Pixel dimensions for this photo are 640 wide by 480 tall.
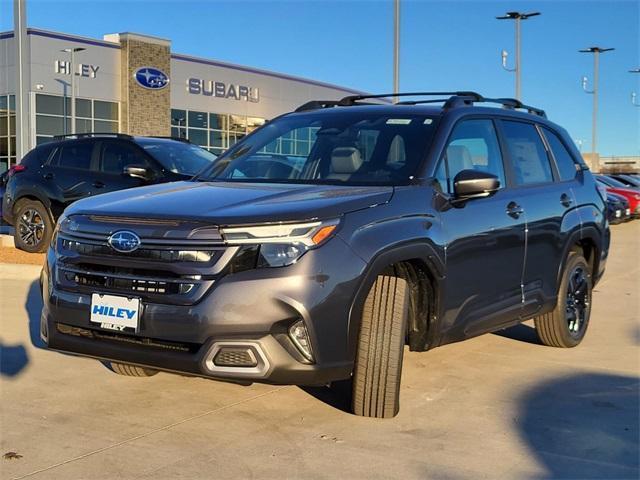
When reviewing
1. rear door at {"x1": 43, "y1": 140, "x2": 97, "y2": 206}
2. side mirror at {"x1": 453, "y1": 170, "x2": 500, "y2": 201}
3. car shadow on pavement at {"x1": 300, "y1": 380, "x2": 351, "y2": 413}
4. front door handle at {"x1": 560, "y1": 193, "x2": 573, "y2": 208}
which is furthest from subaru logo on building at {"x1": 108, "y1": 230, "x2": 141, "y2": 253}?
rear door at {"x1": 43, "y1": 140, "x2": 97, "y2": 206}

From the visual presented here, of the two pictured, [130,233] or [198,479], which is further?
[130,233]

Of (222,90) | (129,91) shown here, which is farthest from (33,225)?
(222,90)

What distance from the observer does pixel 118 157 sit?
1032 cm

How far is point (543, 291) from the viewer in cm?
566

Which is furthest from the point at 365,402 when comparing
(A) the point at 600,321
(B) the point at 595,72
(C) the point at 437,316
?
(B) the point at 595,72

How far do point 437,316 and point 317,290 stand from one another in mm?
1111

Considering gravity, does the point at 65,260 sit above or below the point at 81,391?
above

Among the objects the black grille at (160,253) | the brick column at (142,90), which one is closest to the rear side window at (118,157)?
the black grille at (160,253)

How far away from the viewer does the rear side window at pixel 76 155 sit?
1060 cm

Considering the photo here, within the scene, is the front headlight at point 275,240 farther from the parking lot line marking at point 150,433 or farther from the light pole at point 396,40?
the light pole at point 396,40

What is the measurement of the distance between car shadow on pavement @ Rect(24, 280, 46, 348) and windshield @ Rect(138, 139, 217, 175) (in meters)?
2.22

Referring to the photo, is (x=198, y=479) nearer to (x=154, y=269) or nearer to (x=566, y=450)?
(x=154, y=269)

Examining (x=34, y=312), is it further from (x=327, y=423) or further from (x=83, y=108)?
(x=83, y=108)

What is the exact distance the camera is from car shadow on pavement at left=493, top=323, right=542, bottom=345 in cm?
664
